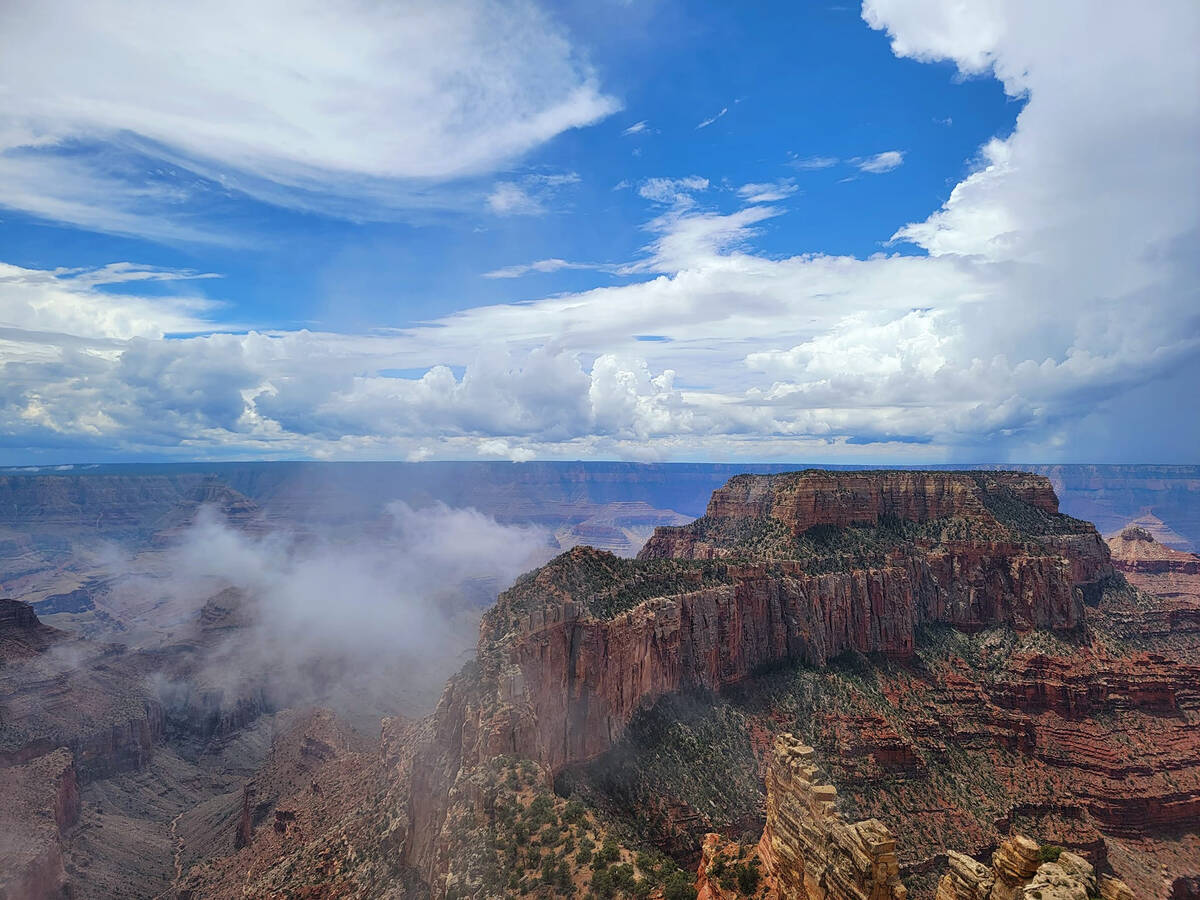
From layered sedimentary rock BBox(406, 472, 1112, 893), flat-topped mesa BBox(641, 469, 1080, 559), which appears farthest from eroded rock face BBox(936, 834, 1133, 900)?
flat-topped mesa BBox(641, 469, 1080, 559)

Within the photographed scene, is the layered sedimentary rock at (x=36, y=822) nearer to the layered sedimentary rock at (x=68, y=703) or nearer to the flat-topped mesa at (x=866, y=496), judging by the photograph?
the layered sedimentary rock at (x=68, y=703)

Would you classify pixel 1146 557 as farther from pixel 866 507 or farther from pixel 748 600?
pixel 748 600

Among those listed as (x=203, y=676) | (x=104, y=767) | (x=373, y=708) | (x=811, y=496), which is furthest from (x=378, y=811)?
(x=203, y=676)

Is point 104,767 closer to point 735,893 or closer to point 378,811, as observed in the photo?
point 378,811

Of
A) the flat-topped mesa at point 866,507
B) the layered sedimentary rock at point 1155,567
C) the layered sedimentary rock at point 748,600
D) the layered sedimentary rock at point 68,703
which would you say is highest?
the flat-topped mesa at point 866,507

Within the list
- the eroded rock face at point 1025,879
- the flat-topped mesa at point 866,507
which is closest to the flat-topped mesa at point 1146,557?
the flat-topped mesa at point 866,507

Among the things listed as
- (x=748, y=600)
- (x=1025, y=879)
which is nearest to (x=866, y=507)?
(x=748, y=600)
